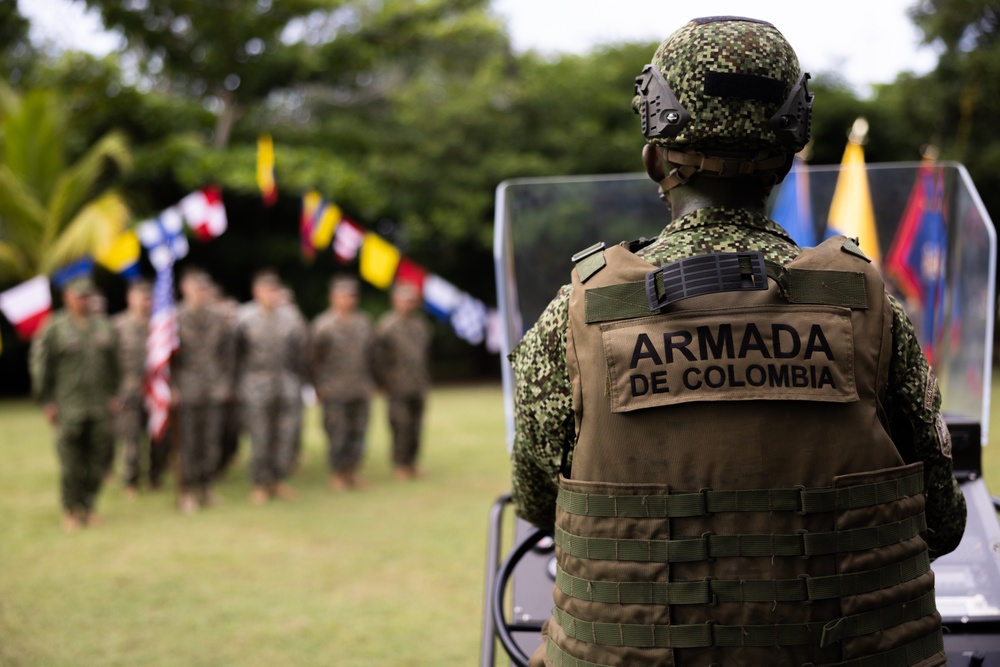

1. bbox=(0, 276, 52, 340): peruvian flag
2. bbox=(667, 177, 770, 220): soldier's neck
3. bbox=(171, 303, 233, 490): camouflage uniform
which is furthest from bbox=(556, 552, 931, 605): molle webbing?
bbox=(0, 276, 52, 340): peruvian flag

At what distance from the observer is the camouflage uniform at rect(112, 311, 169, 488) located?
962cm

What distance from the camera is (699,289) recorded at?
1.77m

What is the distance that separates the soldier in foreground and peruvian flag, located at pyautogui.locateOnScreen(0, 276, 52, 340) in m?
7.73

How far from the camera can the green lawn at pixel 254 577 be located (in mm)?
4945

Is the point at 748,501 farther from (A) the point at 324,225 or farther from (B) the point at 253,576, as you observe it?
(A) the point at 324,225

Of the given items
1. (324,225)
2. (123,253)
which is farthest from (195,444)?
(324,225)

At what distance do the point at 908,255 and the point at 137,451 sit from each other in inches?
310

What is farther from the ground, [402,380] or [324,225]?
[324,225]

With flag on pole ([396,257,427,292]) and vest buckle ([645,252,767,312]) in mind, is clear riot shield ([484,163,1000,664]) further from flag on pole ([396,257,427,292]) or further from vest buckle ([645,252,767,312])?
flag on pole ([396,257,427,292])

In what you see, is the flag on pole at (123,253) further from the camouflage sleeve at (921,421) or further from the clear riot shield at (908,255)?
the camouflage sleeve at (921,421)

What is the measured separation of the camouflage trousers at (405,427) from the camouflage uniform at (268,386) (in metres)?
1.08

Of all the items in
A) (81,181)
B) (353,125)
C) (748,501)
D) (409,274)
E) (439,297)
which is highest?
(353,125)

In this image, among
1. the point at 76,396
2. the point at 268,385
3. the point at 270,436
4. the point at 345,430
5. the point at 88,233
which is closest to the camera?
the point at 76,396

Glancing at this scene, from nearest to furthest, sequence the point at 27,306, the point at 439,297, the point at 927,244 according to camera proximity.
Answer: the point at 927,244 → the point at 27,306 → the point at 439,297
